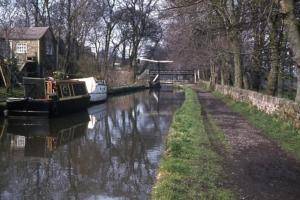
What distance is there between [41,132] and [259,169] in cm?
1176

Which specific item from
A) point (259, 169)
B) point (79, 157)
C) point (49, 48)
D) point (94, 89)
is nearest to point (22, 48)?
point (49, 48)

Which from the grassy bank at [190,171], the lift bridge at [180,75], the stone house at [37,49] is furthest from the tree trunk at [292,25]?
the lift bridge at [180,75]

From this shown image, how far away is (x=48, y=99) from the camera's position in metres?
25.2

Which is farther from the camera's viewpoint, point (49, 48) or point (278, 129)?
point (49, 48)

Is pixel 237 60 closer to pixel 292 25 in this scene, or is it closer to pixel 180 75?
pixel 292 25

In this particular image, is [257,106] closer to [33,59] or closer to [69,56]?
[69,56]

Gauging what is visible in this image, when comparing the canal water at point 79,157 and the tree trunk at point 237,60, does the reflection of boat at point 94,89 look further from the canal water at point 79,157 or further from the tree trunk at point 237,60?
the canal water at point 79,157

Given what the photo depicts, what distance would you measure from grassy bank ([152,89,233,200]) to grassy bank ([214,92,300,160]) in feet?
6.44

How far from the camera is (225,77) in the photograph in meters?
47.2

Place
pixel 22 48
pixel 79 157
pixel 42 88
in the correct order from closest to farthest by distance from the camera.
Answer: pixel 79 157 < pixel 42 88 < pixel 22 48

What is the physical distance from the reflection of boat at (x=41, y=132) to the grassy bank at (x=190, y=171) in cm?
448

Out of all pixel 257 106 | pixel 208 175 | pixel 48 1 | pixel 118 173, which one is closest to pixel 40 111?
pixel 257 106

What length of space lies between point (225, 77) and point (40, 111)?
84.4 ft

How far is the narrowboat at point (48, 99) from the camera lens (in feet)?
80.2
